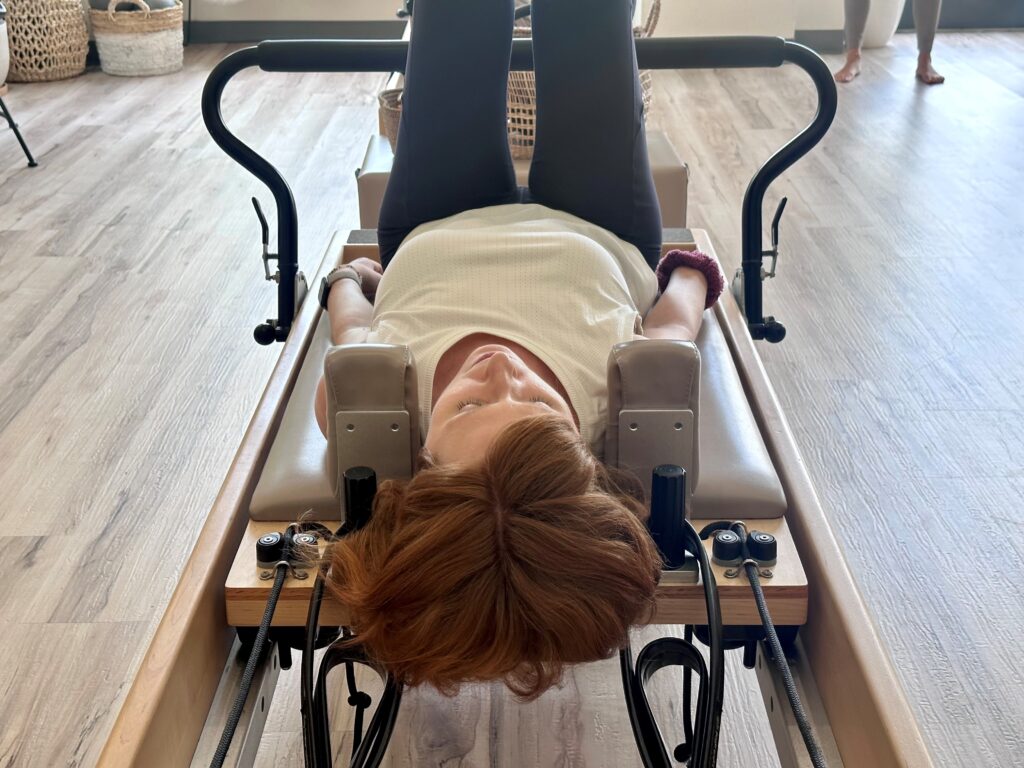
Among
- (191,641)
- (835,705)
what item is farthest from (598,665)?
(191,641)

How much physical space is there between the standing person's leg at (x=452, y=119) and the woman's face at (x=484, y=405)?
0.49m

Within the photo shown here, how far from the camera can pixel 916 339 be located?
278cm

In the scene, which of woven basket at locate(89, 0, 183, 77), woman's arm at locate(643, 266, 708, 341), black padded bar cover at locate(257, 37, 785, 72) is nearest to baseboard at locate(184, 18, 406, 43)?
woven basket at locate(89, 0, 183, 77)

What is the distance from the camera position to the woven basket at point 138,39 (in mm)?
5449

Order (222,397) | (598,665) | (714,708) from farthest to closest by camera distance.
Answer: (222,397) < (598,665) < (714,708)

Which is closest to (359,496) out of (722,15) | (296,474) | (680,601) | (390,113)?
(296,474)

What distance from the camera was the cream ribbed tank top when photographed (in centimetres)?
137

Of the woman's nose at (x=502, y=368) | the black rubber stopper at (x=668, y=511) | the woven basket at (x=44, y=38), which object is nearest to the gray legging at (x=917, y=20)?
the woven basket at (x=44, y=38)

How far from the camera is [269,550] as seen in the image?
1.18m

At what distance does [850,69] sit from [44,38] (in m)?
3.92

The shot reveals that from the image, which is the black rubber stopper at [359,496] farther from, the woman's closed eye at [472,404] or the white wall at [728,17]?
the white wall at [728,17]

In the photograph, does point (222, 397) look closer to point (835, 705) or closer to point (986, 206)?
point (835, 705)

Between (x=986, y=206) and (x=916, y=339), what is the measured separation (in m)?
1.22

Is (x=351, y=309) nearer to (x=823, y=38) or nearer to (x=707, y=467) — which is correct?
(x=707, y=467)
